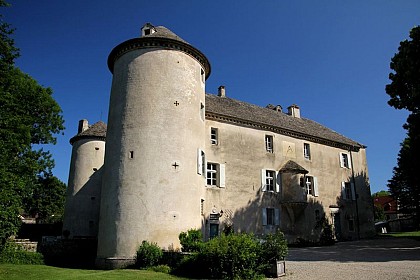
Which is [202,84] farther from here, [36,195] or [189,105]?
[36,195]

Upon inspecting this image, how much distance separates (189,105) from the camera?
1745 centimetres

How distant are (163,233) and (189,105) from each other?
700 centimetres

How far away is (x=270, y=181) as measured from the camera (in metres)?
23.6

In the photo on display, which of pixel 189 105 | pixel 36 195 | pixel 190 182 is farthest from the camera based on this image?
pixel 36 195

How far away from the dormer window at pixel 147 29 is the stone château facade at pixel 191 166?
0.07 meters

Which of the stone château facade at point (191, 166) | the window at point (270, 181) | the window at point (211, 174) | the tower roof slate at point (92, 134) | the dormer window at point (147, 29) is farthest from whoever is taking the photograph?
the tower roof slate at point (92, 134)

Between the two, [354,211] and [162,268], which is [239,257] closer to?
[162,268]

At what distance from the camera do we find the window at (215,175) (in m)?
20.6

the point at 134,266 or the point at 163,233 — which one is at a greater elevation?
the point at 163,233

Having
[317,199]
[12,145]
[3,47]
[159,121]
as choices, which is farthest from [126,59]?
[317,199]

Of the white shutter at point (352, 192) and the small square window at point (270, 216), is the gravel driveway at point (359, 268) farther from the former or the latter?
the white shutter at point (352, 192)

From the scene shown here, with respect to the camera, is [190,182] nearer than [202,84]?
Yes

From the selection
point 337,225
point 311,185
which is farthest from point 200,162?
point 337,225

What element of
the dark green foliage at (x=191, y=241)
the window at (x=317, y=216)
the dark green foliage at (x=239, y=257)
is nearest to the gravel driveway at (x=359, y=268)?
the dark green foliage at (x=239, y=257)
